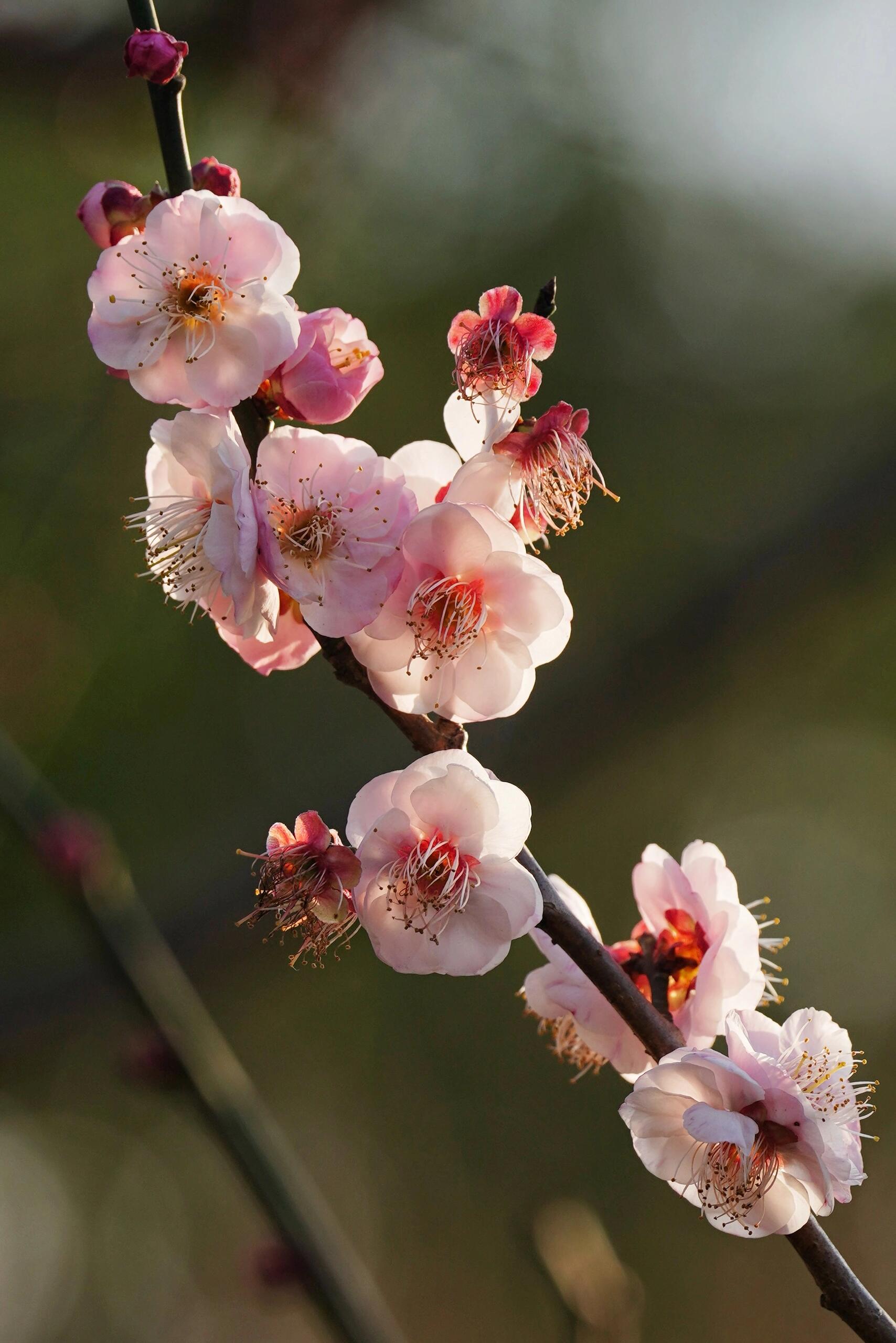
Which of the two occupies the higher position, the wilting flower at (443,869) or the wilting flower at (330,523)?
the wilting flower at (330,523)

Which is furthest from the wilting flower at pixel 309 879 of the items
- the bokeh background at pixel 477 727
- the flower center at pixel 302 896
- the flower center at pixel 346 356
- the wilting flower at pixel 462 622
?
the bokeh background at pixel 477 727

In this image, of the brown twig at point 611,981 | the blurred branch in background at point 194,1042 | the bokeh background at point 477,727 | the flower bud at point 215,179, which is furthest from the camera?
the bokeh background at point 477,727

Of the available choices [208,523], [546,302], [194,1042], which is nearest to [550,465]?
[546,302]

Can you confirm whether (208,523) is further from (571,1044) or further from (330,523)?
(571,1044)

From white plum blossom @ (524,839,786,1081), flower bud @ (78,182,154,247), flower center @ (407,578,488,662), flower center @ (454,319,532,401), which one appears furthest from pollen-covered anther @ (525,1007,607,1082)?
flower bud @ (78,182,154,247)

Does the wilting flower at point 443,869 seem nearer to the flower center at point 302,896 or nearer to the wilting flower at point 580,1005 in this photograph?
the flower center at point 302,896
